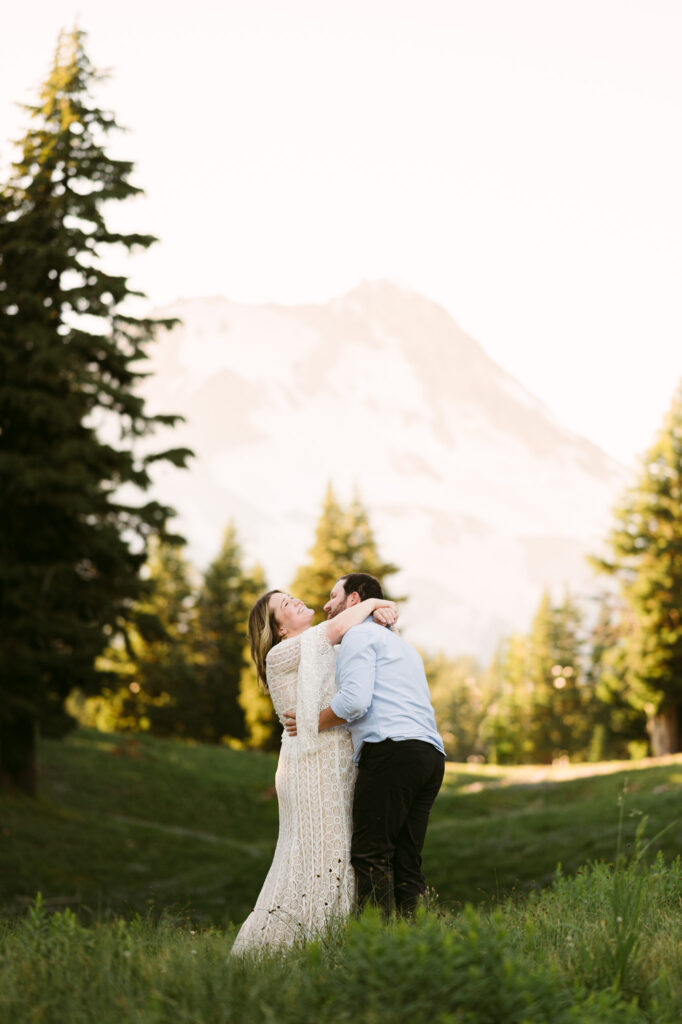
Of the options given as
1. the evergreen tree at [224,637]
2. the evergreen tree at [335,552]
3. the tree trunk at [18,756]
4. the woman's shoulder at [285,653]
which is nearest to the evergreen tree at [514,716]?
the evergreen tree at [224,637]

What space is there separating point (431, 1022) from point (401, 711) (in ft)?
8.25

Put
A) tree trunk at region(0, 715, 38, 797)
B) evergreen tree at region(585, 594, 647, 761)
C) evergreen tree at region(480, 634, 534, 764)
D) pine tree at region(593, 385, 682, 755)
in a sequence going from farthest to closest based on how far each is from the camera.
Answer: evergreen tree at region(480, 634, 534, 764) → evergreen tree at region(585, 594, 647, 761) → pine tree at region(593, 385, 682, 755) → tree trunk at region(0, 715, 38, 797)

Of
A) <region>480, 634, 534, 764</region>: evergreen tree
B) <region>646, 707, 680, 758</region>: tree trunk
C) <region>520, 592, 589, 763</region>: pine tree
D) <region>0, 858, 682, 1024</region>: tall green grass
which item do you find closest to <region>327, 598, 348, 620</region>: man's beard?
<region>0, 858, 682, 1024</region>: tall green grass

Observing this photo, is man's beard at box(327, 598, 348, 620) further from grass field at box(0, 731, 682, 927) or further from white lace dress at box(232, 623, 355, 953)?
grass field at box(0, 731, 682, 927)

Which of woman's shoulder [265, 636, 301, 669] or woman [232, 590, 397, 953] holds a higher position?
woman's shoulder [265, 636, 301, 669]

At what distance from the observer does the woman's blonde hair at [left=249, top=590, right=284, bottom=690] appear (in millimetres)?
5848

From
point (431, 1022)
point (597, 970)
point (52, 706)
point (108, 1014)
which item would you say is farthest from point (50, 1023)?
point (52, 706)

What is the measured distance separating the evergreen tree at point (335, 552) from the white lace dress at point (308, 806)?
33.2 metres

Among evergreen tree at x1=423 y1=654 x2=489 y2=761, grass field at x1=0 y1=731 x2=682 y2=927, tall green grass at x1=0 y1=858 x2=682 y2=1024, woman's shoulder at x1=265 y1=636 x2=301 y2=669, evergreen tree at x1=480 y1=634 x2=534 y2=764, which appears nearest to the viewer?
tall green grass at x1=0 y1=858 x2=682 y2=1024

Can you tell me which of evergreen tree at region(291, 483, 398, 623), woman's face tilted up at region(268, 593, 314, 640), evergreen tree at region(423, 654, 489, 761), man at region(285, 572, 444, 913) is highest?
evergreen tree at region(291, 483, 398, 623)

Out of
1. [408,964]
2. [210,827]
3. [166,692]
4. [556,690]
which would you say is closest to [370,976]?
[408,964]

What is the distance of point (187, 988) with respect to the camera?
341 cm

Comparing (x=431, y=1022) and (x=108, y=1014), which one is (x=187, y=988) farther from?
(x=431, y=1022)

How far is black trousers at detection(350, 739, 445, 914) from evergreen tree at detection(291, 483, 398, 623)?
109ft
